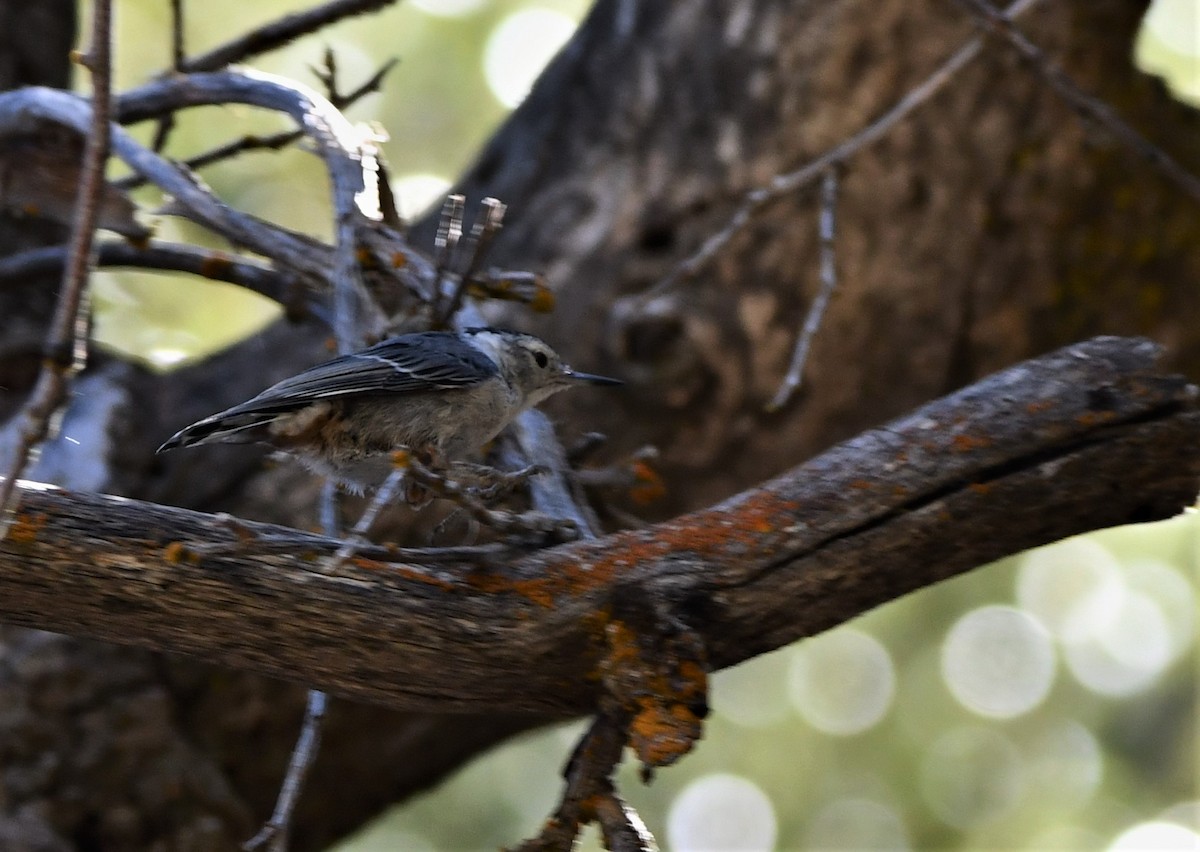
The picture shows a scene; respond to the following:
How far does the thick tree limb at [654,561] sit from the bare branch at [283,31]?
5.06 ft

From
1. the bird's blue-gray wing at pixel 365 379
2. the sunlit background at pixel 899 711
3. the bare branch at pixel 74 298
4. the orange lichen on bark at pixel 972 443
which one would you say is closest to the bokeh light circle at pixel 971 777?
the sunlit background at pixel 899 711

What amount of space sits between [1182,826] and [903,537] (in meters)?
5.11

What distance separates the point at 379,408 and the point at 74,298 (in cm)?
147

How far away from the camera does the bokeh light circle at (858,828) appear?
7355 mm

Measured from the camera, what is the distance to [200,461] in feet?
11.4

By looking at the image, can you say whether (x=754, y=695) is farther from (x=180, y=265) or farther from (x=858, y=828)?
(x=180, y=265)

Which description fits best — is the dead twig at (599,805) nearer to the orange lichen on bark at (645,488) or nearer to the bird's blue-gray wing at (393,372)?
the orange lichen on bark at (645,488)

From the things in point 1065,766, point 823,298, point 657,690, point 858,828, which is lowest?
point 657,690

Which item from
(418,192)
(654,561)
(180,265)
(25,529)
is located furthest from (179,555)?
(418,192)

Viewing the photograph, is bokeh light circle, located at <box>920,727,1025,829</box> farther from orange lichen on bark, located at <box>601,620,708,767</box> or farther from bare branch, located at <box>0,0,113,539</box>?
bare branch, located at <box>0,0,113,539</box>

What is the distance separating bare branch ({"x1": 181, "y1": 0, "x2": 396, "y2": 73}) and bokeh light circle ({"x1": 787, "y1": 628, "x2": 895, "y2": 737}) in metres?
5.59

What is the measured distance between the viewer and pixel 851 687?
7902mm

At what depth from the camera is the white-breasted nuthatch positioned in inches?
101

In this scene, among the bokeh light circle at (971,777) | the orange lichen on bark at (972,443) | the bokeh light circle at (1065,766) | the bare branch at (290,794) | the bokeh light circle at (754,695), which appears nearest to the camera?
the bare branch at (290,794)
